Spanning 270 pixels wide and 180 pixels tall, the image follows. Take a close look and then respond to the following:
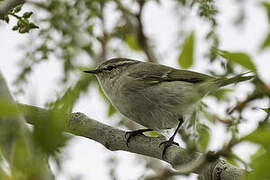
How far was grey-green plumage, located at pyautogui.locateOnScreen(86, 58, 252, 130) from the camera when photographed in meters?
4.35

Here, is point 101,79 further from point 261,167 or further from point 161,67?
point 261,167

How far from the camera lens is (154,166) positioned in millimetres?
3512

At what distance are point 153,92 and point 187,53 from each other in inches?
102

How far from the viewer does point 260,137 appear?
1.24 metres

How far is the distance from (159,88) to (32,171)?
3572 mm

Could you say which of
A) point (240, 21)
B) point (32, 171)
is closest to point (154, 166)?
point (240, 21)

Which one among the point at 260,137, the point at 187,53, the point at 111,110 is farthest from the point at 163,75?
the point at 260,137

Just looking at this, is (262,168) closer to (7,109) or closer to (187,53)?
(7,109)

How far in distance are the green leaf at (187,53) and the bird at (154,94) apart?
2.02 meters

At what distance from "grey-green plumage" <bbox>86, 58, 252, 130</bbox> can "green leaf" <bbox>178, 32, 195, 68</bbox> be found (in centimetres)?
201

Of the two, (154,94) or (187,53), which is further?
(154,94)

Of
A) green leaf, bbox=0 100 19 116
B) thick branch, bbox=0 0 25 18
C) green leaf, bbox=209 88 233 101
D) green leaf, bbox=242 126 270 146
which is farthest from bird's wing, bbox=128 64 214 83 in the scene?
green leaf, bbox=0 100 19 116

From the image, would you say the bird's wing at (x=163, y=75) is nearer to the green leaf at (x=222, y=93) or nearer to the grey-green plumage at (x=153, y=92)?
the grey-green plumage at (x=153, y=92)

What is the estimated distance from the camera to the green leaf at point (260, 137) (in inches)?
48.8
